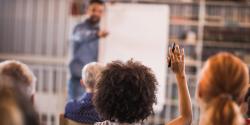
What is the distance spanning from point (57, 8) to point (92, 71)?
2944 mm

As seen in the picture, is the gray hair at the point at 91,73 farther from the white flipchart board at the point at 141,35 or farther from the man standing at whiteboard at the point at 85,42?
the white flipchart board at the point at 141,35

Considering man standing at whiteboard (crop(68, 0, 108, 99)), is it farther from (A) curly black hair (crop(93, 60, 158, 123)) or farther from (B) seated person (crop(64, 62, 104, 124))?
(A) curly black hair (crop(93, 60, 158, 123))

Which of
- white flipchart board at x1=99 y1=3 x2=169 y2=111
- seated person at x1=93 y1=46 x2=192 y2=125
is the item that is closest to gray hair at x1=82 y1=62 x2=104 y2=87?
seated person at x1=93 y1=46 x2=192 y2=125

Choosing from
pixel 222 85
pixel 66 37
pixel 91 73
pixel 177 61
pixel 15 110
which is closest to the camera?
pixel 15 110

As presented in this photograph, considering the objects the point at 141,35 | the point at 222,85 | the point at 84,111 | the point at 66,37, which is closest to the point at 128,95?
the point at 222,85

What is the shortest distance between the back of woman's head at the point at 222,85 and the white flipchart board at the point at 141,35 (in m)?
3.02

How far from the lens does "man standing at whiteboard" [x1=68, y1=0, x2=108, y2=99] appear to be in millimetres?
4465

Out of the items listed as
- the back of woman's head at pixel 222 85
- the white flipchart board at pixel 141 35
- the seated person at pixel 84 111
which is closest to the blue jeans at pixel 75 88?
the white flipchart board at pixel 141 35

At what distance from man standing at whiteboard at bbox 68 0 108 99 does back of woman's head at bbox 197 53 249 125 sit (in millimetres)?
2969

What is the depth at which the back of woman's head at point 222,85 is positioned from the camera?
1.52 meters

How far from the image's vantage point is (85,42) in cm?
449

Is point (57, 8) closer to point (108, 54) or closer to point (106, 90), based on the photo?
point (108, 54)

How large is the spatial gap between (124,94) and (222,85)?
1.44ft

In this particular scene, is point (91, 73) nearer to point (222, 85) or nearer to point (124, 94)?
point (124, 94)
